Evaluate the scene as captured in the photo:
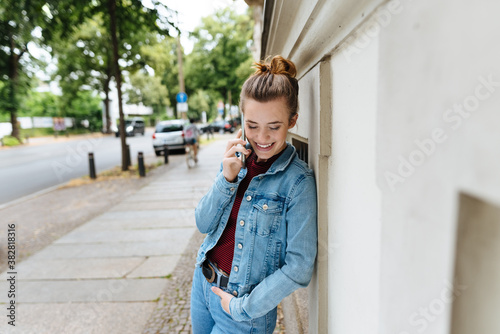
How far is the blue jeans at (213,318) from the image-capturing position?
147cm

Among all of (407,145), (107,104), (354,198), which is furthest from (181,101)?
(107,104)

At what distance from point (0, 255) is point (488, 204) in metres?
5.66

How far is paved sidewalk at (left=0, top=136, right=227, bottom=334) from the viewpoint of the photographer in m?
3.00

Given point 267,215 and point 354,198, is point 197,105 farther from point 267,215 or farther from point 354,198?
point 354,198

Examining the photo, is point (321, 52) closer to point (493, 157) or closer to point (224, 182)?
point (224, 182)

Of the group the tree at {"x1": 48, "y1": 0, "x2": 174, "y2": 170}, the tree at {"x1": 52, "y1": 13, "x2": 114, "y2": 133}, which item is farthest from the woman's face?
the tree at {"x1": 52, "y1": 13, "x2": 114, "y2": 133}

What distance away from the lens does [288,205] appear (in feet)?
4.27

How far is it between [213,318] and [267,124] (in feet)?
3.15

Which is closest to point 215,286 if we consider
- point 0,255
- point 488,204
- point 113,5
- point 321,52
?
point 321,52

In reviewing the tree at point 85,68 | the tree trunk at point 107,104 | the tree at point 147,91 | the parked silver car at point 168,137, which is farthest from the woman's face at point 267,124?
the tree at point 147,91

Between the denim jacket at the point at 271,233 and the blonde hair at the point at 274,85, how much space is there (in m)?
0.24

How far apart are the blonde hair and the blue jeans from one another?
866 mm

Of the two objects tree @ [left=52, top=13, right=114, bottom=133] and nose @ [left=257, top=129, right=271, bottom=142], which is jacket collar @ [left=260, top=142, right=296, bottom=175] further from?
tree @ [left=52, top=13, right=114, bottom=133]

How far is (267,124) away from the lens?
1.32 m
